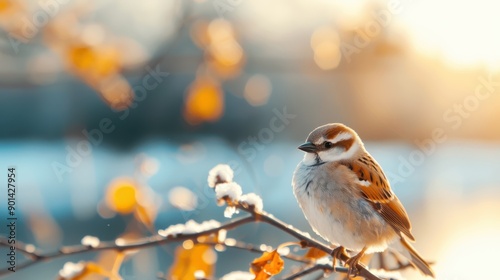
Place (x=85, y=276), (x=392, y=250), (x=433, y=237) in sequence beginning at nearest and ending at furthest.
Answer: (x=85, y=276), (x=392, y=250), (x=433, y=237)

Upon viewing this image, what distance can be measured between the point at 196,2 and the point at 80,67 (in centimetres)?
51

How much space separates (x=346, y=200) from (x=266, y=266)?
0.71 meters

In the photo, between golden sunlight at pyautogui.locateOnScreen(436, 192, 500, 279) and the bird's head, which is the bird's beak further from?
golden sunlight at pyautogui.locateOnScreen(436, 192, 500, 279)

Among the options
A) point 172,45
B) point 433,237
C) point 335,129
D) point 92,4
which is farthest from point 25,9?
point 433,237

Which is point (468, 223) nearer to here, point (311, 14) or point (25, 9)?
point (311, 14)

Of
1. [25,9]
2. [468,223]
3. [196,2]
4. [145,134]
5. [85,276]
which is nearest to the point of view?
[85,276]

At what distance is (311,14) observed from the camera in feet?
19.6

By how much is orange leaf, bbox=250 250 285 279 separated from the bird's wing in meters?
0.76

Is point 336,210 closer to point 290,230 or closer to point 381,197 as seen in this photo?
point 381,197

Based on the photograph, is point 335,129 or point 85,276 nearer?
point 85,276

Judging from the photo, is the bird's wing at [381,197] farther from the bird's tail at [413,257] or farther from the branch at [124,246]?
the branch at [124,246]

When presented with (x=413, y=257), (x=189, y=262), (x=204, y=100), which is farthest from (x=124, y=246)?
(x=204, y=100)

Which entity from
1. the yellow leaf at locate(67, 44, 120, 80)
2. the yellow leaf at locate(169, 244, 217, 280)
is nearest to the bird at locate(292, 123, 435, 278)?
the yellow leaf at locate(169, 244, 217, 280)

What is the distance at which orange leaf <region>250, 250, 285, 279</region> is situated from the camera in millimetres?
1311
